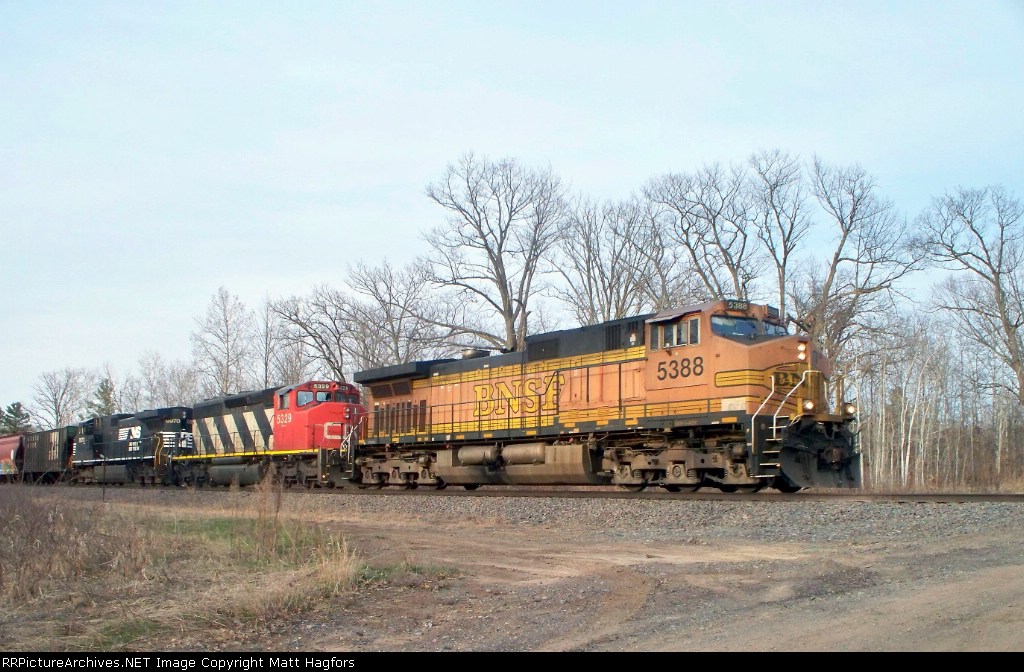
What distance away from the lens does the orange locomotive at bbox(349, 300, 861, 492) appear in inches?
596

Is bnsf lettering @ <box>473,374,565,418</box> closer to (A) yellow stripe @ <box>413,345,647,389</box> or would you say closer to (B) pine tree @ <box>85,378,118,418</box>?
(A) yellow stripe @ <box>413,345,647,389</box>

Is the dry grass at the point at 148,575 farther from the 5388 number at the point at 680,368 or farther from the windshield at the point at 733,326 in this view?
the windshield at the point at 733,326

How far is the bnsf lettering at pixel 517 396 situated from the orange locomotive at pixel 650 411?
3 centimetres

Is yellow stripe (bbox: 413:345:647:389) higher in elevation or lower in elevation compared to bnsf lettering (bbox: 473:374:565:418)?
higher

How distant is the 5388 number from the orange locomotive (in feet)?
0.09

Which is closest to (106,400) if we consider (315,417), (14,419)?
(14,419)

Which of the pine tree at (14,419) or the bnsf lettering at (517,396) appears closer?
the bnsf lettering at (517,396)

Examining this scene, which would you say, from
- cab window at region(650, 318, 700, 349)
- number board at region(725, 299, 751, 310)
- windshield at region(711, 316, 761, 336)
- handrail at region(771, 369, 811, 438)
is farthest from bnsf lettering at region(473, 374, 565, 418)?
handrail at region(771, 369, 811, 438)

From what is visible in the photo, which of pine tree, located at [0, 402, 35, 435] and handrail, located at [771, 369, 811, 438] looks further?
pine tree, located at [0, 402, 35, 435]

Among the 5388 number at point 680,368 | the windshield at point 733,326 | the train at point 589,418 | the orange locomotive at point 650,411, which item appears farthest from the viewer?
the 5388 number at point 680,368

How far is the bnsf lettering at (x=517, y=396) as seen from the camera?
1880 cm

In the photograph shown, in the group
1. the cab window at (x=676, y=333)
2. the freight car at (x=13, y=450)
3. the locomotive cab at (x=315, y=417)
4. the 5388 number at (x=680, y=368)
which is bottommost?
the freight car at (x=13, y=450)

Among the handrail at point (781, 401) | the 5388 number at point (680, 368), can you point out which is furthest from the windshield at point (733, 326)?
the handrail at point (781, 401)
